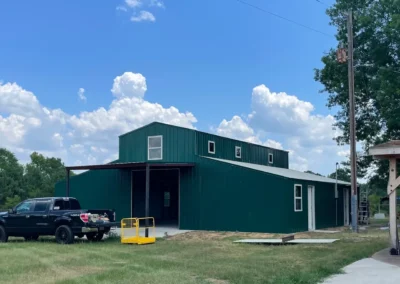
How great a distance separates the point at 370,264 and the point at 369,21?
1794 centimetres

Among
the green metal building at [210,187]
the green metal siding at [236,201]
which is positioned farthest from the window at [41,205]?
the green metal siding at [236,201]

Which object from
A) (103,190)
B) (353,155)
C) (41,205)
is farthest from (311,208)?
(41,205)

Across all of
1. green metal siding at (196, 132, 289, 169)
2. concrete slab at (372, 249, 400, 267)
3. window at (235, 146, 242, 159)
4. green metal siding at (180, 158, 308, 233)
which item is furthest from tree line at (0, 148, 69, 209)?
concrete slab at (372, 249, 400, 267)

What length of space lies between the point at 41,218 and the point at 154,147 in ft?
26.2

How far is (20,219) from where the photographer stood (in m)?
17.6

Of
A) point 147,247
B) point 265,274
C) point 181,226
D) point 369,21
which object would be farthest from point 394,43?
point 265,274

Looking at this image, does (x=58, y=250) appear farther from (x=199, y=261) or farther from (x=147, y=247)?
(x=199, y=261)

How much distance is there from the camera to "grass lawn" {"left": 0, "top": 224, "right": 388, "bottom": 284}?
9.39 metres

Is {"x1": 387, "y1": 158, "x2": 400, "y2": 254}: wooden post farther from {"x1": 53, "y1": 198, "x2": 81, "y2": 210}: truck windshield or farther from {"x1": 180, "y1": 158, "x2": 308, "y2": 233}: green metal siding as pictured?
{"x1": 53, "y1": 198, "x2": 81, "y2": 210}: truck windshield

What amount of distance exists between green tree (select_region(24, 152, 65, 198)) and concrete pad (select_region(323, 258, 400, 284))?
5217cm

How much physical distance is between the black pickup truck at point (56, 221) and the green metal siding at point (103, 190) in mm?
6382

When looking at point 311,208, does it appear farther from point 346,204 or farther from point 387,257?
point 387,257

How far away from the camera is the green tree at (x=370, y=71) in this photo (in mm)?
24078

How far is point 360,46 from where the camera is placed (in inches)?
1061
